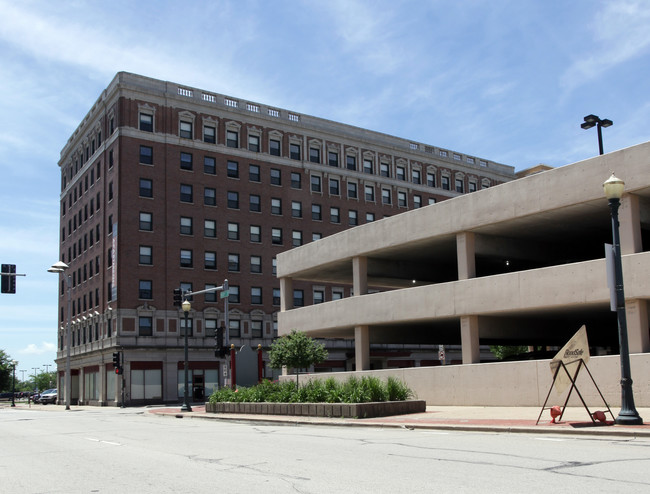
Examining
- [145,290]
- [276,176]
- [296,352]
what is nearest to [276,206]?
[276,176]

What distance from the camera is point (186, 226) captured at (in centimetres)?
6353

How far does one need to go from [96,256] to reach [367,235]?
3930 cm

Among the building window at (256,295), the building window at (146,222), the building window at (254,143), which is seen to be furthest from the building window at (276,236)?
the building window at (146,222)

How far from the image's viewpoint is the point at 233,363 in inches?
1469

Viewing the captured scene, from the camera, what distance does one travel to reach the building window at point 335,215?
73.1 metres

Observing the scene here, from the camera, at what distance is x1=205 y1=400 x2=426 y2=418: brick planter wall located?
21375mm

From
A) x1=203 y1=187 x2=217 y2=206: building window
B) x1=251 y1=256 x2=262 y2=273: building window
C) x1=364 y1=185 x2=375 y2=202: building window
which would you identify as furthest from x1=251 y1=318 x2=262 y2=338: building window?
x1=364 y1=185 x2=375 y2=202: building window

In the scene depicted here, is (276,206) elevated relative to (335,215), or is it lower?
elevated

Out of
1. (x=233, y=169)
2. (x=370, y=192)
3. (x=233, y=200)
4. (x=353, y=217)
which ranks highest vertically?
(x=233, y=169)

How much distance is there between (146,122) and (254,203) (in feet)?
41.7

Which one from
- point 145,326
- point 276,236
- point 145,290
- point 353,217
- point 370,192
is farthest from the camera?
point 370,192

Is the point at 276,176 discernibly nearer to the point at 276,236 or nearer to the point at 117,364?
the point at 276,236

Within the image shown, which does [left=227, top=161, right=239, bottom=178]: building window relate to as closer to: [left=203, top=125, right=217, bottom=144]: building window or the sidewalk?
[left=203, top=125, right=217, bottom=144]: building window

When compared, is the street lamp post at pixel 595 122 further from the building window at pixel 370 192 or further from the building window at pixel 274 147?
the building window at pixel 370 192
